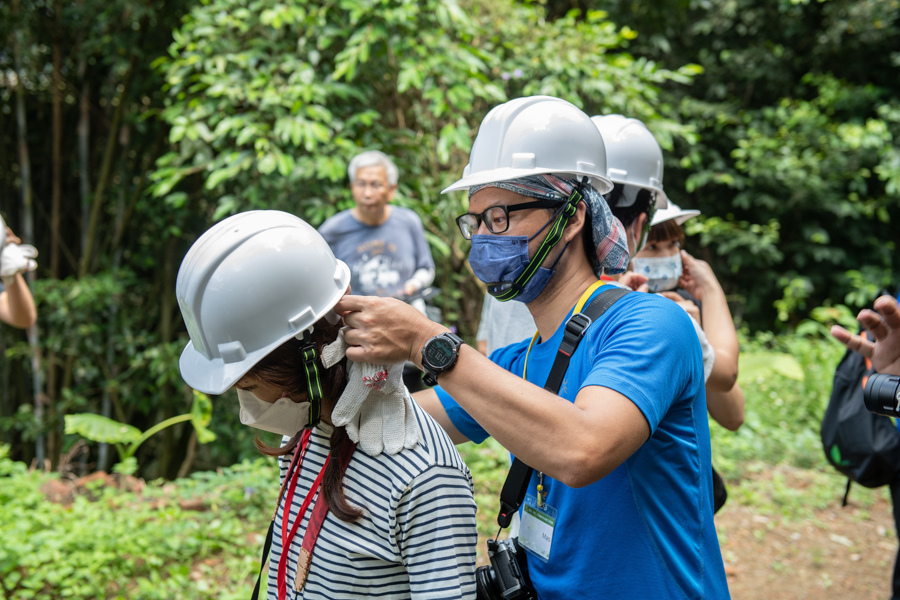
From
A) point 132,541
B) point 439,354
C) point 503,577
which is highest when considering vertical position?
point 439,354

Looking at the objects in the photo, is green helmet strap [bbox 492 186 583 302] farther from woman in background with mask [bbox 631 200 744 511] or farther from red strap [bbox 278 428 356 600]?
woman in background with mask [bbox 631 200 744 511]

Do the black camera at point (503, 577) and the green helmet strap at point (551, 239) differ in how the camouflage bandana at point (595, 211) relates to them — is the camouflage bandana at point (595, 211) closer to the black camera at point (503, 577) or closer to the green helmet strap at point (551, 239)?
the green helmet strap at point (551, 239)

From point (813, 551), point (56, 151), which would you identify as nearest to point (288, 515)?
point (813, 551)

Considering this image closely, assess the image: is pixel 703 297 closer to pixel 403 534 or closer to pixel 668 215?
pixel 668 215

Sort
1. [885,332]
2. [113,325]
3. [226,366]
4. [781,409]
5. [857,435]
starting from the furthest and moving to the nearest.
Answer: [113,325] → [781,409] → [857,435] → [885,332] → [226,366]

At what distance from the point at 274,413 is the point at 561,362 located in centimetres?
57

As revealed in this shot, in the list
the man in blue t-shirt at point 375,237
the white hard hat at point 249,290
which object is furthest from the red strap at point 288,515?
the man in blue t-shirt at point 375,237

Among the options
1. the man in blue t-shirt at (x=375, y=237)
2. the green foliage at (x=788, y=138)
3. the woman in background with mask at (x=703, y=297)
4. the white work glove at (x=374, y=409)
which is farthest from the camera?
the green foliage at (x=788, y=138)

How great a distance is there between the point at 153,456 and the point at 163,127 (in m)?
3.37

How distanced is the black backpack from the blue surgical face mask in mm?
1510

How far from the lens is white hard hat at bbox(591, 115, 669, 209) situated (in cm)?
211

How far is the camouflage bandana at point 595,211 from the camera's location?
1464 millimetres

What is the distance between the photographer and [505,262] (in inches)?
57.7

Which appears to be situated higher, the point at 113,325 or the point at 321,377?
the point at 321,377
